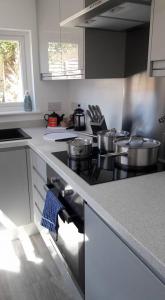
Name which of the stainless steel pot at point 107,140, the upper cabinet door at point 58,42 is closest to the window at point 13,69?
the upper cabinet door at point 58,42

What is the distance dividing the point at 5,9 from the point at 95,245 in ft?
7.23

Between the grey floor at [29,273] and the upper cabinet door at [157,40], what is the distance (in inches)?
54.9

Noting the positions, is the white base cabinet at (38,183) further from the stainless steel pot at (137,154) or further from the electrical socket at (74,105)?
the electrical socket at (74,105)

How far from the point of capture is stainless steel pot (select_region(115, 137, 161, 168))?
1.28 meters

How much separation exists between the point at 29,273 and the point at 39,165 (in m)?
0.82

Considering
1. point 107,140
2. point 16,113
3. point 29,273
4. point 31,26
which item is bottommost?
point 29,273

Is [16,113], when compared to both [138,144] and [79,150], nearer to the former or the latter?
[79,150]

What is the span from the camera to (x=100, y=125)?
6.38 ft

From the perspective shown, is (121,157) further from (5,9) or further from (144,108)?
(5,9)

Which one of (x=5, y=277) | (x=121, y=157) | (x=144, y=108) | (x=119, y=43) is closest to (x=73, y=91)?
(x=119, y=43)

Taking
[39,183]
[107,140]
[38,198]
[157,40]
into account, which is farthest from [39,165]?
[157,40]

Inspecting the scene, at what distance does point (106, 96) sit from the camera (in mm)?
2057

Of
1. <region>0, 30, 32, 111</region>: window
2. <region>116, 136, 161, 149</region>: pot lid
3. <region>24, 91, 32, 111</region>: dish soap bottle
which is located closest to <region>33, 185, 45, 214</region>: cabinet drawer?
<region>116, 136, 161, 149</region>: pot lid

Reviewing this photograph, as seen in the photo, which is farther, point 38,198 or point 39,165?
point 38,198
